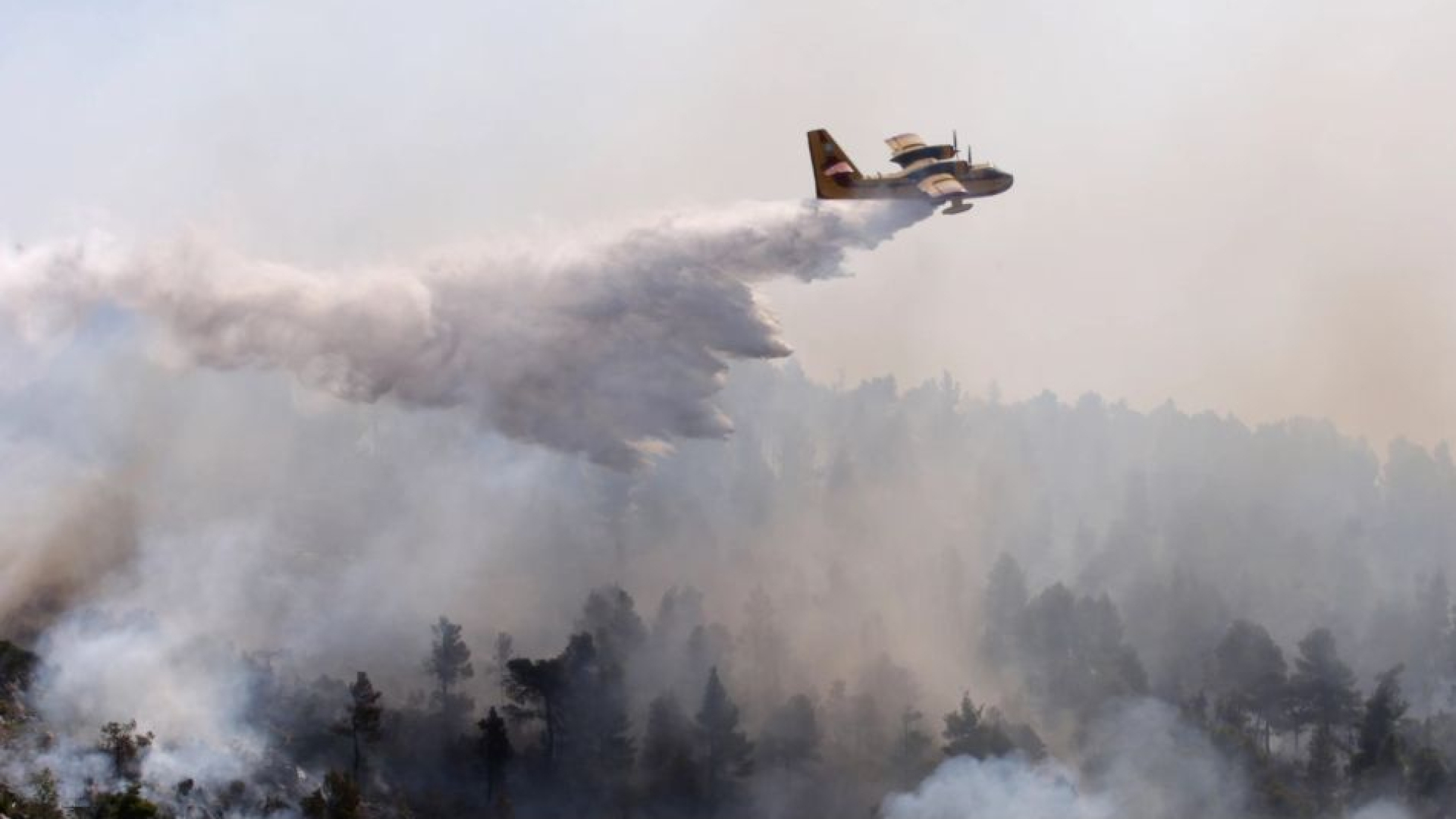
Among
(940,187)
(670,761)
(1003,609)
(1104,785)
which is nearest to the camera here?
(940,187)

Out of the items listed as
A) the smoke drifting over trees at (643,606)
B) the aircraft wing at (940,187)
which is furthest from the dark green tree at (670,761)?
the aircraft wing at (940,187)

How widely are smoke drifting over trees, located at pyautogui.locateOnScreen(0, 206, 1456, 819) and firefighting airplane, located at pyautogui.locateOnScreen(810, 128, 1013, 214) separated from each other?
1.51m

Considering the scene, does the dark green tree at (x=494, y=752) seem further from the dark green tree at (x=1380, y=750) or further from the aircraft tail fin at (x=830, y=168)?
the dark green tree at (x=1380, y=750)

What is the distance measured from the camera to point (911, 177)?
7656 cm

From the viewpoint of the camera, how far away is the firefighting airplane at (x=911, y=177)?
7588 centimetres

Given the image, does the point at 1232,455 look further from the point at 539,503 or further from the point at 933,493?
the point at 539,503

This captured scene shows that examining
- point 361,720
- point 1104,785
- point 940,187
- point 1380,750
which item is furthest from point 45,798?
point 1380,750

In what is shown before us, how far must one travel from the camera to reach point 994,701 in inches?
4070

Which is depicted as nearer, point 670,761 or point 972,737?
point 972,737

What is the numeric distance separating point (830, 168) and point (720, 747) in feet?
96.7

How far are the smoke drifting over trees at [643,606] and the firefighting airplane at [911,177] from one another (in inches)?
59.4

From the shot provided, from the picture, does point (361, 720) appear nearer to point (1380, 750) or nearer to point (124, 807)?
point (124, 807)

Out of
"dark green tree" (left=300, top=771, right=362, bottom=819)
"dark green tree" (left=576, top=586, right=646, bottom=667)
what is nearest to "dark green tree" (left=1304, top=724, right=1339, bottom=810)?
"dark green tree" (left=576, top=586, right=646, bottom=667)

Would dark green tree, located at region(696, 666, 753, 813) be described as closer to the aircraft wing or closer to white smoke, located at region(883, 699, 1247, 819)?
white smoke, located at region(883, 699, 1247, 819)
